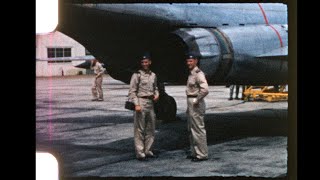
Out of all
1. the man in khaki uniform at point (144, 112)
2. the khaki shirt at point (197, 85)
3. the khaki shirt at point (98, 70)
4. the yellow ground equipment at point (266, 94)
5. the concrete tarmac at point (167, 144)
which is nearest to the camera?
the concrete tarmac at point (167, 144)

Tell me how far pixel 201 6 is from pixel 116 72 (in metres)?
2.28

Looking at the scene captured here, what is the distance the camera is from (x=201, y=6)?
9.09 meters

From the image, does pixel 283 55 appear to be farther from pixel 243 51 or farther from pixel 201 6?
pixel 201 6

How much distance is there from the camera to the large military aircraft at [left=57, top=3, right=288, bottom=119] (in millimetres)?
8383

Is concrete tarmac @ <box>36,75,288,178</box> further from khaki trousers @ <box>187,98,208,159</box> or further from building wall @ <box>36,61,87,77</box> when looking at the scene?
building wall @ <box>36,61,87,77</box>

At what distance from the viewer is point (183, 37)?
8.53 metres

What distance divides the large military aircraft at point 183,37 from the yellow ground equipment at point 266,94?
536 cm

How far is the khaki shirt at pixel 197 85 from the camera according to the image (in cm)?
748

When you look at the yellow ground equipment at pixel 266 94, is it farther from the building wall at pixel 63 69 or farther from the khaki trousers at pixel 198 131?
the building wall at pixel 63 69

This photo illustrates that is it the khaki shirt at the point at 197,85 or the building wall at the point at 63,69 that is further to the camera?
the building wall at the point at 63,69

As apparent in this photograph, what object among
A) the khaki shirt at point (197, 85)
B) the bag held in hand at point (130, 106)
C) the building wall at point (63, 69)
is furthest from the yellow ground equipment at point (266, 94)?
the building wall at point (63, 69)
